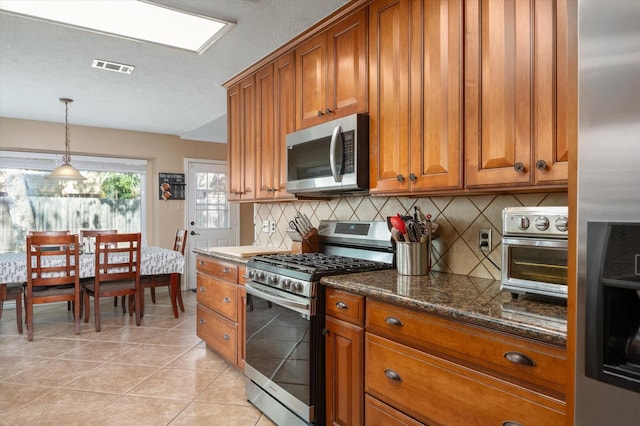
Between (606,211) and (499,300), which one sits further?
(499,300)

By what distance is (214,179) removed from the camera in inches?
261

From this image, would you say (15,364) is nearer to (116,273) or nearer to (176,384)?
(116,273)

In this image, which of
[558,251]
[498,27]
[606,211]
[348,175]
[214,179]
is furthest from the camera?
[214,179]

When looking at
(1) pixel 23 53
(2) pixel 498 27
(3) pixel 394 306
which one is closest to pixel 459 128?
(2) pixel 498 27

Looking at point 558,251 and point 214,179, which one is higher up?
point 214,179

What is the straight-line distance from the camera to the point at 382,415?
5.43 ft

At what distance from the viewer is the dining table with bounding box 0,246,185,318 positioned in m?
3.83

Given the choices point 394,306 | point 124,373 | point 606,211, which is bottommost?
point 124,373

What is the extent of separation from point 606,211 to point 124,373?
3165 mm

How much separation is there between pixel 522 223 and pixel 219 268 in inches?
88.4

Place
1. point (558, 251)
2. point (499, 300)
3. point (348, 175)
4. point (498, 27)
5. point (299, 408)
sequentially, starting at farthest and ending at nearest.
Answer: point (348, 175)
point (299, 408)
point (498, 27)
point (499, 300)
point (558, 251)

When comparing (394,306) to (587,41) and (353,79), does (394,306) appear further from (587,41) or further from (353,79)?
(353,79)

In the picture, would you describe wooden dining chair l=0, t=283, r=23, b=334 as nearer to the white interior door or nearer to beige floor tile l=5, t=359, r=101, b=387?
beige floor tile l=5, t=359, r=101, b=387

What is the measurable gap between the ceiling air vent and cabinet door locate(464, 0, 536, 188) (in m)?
2.66
